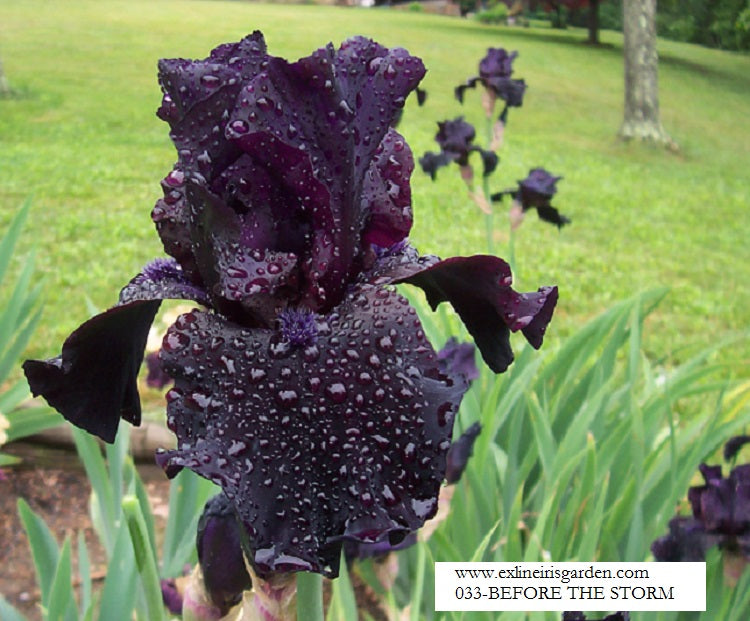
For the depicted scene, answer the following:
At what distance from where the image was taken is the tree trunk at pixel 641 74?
6367mm

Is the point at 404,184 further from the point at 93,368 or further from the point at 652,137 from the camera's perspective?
the point at 652,137

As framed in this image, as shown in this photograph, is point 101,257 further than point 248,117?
Yes

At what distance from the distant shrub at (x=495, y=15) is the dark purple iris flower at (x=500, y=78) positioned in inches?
537

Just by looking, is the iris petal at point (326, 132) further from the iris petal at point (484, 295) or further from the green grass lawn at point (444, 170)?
the green grass lawn at point (444, 170)

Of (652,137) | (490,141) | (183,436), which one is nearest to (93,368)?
(183,436)

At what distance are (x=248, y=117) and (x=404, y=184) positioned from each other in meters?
0.11

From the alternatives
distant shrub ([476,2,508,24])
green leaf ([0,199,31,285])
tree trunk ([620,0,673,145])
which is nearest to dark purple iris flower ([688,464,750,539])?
green leaf ([0,199,31,285])

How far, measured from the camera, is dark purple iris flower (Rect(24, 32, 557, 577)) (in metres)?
0.38

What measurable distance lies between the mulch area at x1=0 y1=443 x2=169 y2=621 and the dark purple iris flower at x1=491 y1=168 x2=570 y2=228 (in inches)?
36.8

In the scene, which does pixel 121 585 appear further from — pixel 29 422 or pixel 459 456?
pixel 29 422

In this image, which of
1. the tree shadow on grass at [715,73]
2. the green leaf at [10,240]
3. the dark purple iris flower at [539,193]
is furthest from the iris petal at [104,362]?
the tree shadow on grass at [715,73]

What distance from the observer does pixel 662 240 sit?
13.8 feet

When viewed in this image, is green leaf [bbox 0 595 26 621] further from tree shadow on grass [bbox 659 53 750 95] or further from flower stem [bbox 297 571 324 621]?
tree shadow on grass [bbox 659 53 750 95]

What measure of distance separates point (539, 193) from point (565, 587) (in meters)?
1.10
